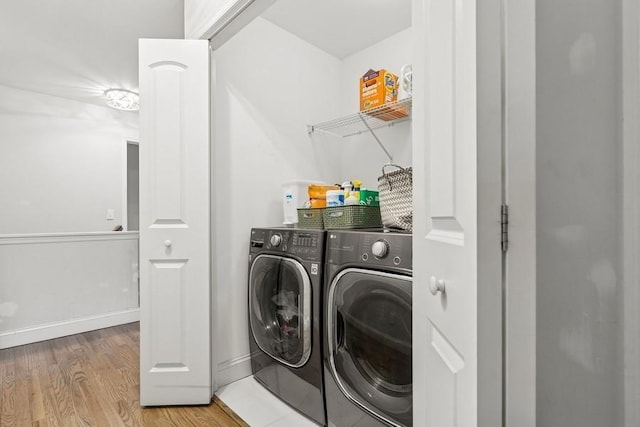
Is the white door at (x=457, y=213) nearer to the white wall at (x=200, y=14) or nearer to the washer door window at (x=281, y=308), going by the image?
the washer door window at (x=281, y=308)

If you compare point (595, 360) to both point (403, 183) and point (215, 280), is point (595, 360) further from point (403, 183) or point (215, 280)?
point (215, 280)

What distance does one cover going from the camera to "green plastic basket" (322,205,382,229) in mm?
1645

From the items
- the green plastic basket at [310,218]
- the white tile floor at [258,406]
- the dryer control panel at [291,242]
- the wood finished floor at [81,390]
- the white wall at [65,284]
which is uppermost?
the green plastic basket at [310,218]

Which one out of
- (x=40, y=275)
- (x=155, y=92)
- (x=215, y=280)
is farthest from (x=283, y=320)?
(x=40, y=275)

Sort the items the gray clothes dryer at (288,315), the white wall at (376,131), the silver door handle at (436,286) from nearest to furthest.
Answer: the silver door handle at (436,286) < the gray clothes dryer at (288,315) < the white wall at (376,131)

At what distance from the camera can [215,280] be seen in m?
1.91

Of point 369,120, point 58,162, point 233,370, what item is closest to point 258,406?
point 233,370

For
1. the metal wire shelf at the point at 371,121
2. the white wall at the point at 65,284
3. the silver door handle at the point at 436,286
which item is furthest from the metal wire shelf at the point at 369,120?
the white wall at the point at 65,284

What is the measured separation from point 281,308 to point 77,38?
2.45 metres

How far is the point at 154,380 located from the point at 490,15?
2.05 m

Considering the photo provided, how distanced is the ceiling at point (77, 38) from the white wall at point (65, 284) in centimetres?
145

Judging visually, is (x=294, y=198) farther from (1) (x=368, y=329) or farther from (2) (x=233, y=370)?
(2) (x=233, y=370)

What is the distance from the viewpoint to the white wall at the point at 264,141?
1.99m

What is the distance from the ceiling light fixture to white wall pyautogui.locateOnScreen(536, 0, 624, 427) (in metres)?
3.56
